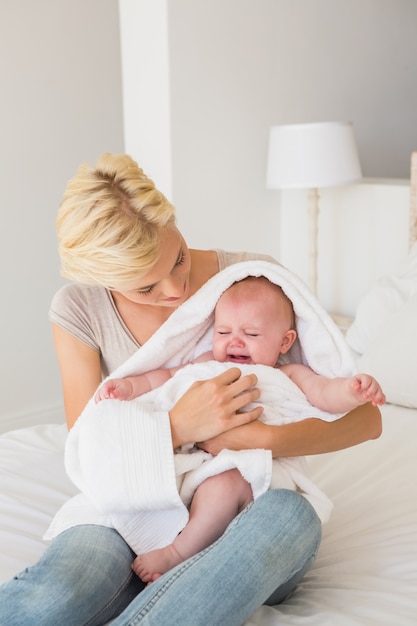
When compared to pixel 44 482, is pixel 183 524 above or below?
above

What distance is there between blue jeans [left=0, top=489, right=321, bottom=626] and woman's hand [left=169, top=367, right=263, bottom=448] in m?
0.14

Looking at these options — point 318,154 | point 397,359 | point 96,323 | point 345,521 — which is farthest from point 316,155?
point 345,521

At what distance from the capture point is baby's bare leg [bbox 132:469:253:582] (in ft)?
4.37

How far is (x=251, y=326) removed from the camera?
1.52 metres

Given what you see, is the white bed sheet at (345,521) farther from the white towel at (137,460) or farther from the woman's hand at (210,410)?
the woman's hand at (210,410)

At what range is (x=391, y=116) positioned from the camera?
3.81 m

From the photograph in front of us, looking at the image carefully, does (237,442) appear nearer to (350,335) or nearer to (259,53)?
(350,335)

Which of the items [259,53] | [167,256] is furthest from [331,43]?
[167,256]

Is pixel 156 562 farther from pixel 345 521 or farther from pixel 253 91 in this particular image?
pixel 253 91

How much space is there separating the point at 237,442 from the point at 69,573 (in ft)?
1.13

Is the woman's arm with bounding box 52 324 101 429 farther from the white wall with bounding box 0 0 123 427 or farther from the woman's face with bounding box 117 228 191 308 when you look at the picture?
the white wall with bounding box 0 0 123 427

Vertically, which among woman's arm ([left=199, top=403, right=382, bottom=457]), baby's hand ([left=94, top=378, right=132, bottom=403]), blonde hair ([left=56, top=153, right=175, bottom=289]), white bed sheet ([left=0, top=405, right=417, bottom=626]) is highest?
blonde hair ([left=56, top=153, right=175, bottom=289])

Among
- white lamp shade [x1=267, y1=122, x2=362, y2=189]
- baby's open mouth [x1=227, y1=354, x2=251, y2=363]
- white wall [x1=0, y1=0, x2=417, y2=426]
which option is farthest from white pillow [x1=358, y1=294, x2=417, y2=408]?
white wall [x1=0, y1=0, x2=417, y2=426]

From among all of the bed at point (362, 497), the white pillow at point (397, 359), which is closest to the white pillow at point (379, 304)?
the bed at point (362, 497)
